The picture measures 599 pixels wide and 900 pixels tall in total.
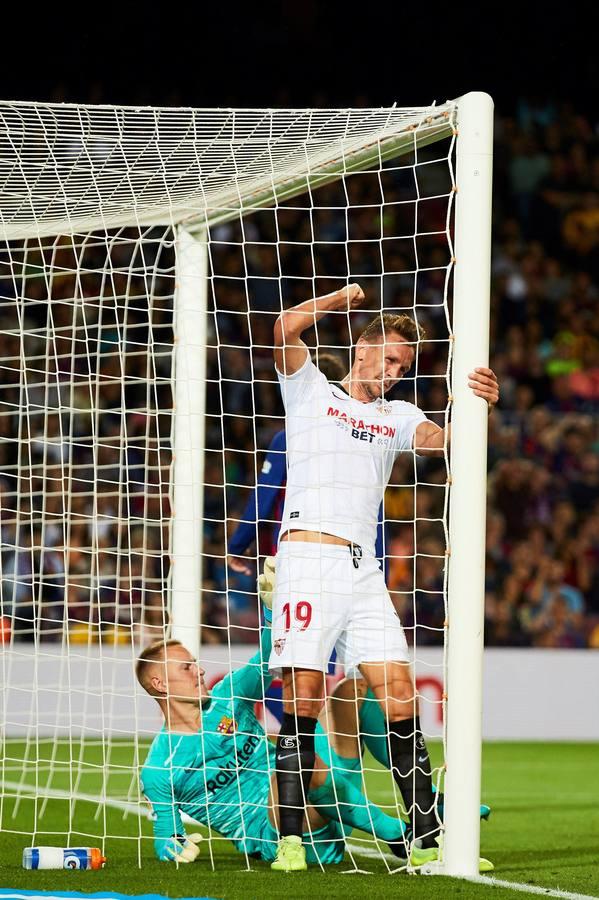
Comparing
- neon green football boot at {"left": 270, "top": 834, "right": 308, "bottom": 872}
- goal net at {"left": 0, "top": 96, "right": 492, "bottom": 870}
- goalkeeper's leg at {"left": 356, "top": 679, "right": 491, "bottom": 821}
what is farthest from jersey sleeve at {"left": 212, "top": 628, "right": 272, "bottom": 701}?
neon green football boot at {"left": 270, "top": 834, "right": 308, "bottom": 872}

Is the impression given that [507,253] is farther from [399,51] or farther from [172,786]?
[172,786]

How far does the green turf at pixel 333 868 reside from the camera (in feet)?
13.8

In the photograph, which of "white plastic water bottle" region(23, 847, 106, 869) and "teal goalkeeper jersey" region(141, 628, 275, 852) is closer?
"white plastic water bottle" region(23, 847, 106, 869)

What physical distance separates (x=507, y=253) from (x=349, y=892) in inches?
503

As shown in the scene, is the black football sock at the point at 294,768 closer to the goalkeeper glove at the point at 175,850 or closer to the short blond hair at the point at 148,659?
the goalkeeper glove at the point at 175,850

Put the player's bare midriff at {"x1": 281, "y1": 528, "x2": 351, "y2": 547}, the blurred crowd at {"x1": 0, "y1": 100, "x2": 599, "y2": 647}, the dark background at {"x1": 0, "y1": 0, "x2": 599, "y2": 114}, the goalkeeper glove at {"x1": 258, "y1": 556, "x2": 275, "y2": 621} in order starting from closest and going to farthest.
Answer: the player's bare midriff at {"x1": 281, "y1": 528, "x2": 351, "y2": 547} < the goalkeeper glove at {"x1": 258, "y1": 556, "x2": 275, "y2": 621} < the blurred crowd at {"x1": 0, "y1": 100, "x2": 599, "y2": 647} < the dark background at {"x1": 0, "y1": 0, "x2": 599, "y2": 114}

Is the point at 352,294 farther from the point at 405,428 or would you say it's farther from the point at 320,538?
the point at 320,538

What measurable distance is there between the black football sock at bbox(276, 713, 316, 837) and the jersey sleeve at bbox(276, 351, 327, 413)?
1161mm

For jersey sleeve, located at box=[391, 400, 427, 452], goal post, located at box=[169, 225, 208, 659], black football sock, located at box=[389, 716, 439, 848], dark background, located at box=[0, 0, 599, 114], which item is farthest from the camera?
dark background, located at box=[0, 0, 599, 114]

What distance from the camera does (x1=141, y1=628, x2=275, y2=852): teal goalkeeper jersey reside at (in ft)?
16.8

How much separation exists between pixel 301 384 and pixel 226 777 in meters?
1.55

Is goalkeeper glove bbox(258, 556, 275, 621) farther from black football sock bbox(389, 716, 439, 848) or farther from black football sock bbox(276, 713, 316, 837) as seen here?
black football sock bbox(389, 716, 439, 848)

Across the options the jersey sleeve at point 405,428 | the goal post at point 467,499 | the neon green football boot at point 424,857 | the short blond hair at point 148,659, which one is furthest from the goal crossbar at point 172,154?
the neon green football boot at point 424,857

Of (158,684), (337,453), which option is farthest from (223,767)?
(337,453)
